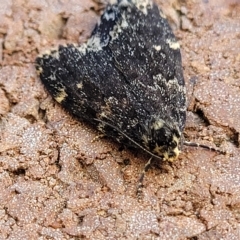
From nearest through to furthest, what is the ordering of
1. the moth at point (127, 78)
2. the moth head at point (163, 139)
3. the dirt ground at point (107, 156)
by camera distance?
1. the dirt ground at point (107, 156)
2. the moth head at point (163, 139)
3. the moth at point (127, 78)

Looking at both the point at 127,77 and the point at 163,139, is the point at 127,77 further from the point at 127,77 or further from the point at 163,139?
the point at 163,139

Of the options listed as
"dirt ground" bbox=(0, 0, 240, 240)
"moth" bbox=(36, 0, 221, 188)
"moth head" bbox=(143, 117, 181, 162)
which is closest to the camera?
"dirt ground" bbox=(0, 0, 240, 240)

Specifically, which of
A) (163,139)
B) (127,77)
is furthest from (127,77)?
(163,139)

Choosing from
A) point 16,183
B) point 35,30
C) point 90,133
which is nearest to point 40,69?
point 35,30

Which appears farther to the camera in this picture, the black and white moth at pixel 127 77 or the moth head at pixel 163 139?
the black and white moth at pixel 127 77

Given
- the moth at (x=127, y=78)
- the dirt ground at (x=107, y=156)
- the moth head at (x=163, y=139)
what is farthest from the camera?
the moth at (x=127, y=78)

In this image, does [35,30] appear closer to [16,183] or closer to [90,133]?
[90,133]

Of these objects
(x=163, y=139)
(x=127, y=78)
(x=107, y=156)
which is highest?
(x=127, y=78)

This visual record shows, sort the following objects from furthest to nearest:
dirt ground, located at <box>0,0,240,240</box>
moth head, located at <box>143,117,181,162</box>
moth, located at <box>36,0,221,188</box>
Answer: moth, located at <box>36,0,221,188</box>, moth head, located at <box>143,117,181,162</box>, dirt ground, located at <box>0,0,240,240</box>

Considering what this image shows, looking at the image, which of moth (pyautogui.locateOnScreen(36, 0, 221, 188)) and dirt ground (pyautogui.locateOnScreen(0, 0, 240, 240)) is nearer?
dirt ground (pyautogui.locateOnScreen(0, 0, 240, 240))
